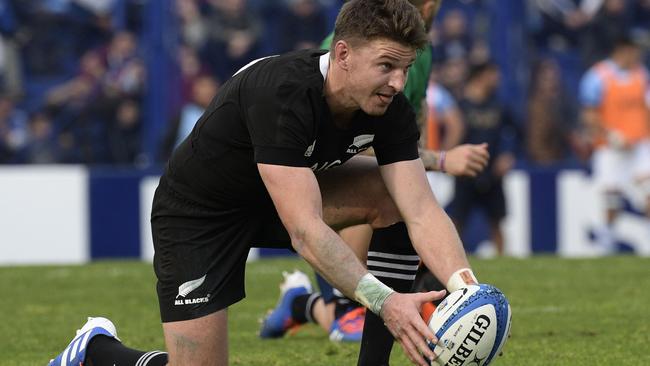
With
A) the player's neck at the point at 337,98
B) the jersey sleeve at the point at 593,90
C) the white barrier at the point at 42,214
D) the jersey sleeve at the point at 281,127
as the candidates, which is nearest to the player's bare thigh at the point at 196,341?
the jersey sleeve at the point at 281,127

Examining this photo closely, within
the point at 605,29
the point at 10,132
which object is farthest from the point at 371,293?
the point at 605,29

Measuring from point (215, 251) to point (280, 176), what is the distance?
0.74m

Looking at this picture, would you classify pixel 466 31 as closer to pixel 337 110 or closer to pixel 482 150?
pixel 482 150

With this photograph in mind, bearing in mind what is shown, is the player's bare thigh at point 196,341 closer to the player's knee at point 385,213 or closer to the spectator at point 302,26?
the player's knee at point 385,213

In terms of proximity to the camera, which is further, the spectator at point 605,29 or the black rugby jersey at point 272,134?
the spectator at point 605,29

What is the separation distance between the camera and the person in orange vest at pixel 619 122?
15266mm

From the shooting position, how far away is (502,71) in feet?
52.6

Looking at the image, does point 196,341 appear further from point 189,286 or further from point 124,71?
point 124,71

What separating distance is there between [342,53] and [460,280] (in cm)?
92

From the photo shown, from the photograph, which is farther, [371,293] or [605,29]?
[605,29]

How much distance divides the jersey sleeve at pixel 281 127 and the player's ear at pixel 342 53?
17 cm

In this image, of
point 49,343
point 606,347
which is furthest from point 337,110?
point 49,343

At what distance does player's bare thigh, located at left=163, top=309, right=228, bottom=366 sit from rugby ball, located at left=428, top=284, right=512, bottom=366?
1080mm

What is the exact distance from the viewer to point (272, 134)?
4918mm
